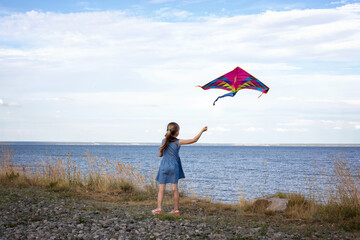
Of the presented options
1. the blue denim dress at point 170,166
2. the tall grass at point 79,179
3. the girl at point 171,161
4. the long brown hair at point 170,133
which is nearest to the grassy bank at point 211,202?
the tall grass at point 79,179

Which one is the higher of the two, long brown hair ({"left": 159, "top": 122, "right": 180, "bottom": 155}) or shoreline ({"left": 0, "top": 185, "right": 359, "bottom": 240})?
long brown hair ({"left": 159, "top": 122, "right": 180, "bottom": 155})

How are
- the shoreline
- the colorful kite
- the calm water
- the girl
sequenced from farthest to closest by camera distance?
the calm water, the colorful kite, the girl, the shoreline

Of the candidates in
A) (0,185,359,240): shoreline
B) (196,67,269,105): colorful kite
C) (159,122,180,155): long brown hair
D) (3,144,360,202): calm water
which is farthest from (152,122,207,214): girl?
(3,144,360,202): calm water

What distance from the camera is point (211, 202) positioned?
34.7 feet

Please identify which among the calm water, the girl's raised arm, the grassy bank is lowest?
the calm water

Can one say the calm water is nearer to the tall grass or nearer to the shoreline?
A: the tall grass

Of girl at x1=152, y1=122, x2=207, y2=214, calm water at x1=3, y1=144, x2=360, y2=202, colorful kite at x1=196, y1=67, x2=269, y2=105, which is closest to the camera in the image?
girl at x1=152, y1=122, x2=207, y2=214

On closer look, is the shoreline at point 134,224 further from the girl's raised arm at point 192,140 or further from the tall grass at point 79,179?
the tall grass at point 79,179

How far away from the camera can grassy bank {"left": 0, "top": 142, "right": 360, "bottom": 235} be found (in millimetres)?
7414

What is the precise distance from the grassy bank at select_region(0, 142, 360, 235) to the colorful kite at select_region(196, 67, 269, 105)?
2.70 m

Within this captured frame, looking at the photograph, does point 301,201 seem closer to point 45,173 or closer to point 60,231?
point 60,231

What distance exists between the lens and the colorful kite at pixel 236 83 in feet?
27.2

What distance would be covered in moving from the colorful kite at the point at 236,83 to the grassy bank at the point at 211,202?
2703 mm

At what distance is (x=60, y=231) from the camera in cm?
588
